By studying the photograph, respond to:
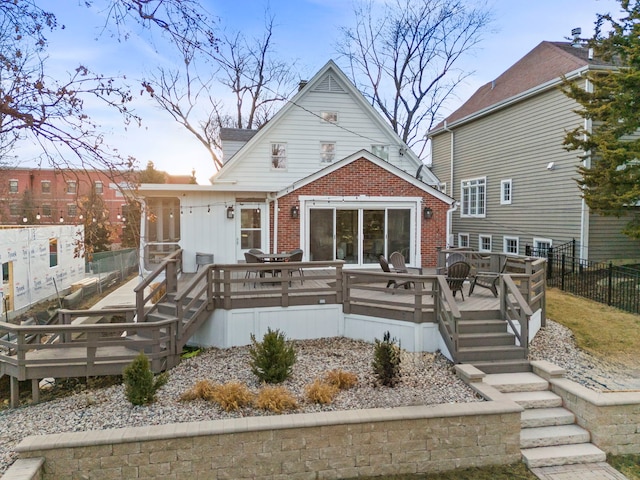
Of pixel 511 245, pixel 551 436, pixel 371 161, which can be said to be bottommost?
pixel 551 436

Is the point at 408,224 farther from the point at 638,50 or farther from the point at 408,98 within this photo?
the point at 408,98

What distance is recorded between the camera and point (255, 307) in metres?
8.33

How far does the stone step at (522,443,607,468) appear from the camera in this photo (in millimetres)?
5578

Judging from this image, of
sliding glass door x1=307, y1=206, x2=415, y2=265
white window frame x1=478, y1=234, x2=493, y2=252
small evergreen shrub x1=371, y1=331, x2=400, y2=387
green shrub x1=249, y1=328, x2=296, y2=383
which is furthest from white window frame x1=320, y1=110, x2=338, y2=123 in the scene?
small evergreen shrub x1=371, y1=331, x2=400, y2=387

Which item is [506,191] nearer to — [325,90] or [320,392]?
[325,90]

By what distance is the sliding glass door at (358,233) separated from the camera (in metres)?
Result: 12.4

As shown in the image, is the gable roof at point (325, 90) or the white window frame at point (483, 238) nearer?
the gable roof at point (325, 90)

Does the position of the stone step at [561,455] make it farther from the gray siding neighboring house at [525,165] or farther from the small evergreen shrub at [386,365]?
the gray siding neighboring house at [525,165]

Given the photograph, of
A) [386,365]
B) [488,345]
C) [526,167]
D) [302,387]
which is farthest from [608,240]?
[302,387]

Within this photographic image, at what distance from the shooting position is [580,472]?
5488 millimetres

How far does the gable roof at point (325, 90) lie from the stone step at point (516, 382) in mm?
10569

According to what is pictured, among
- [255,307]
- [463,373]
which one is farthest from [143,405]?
[463,373]

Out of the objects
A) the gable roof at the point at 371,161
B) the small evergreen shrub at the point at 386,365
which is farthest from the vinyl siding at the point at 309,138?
the small evergreen shrub at the point at 386,365

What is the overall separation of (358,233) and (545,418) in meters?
7.34
